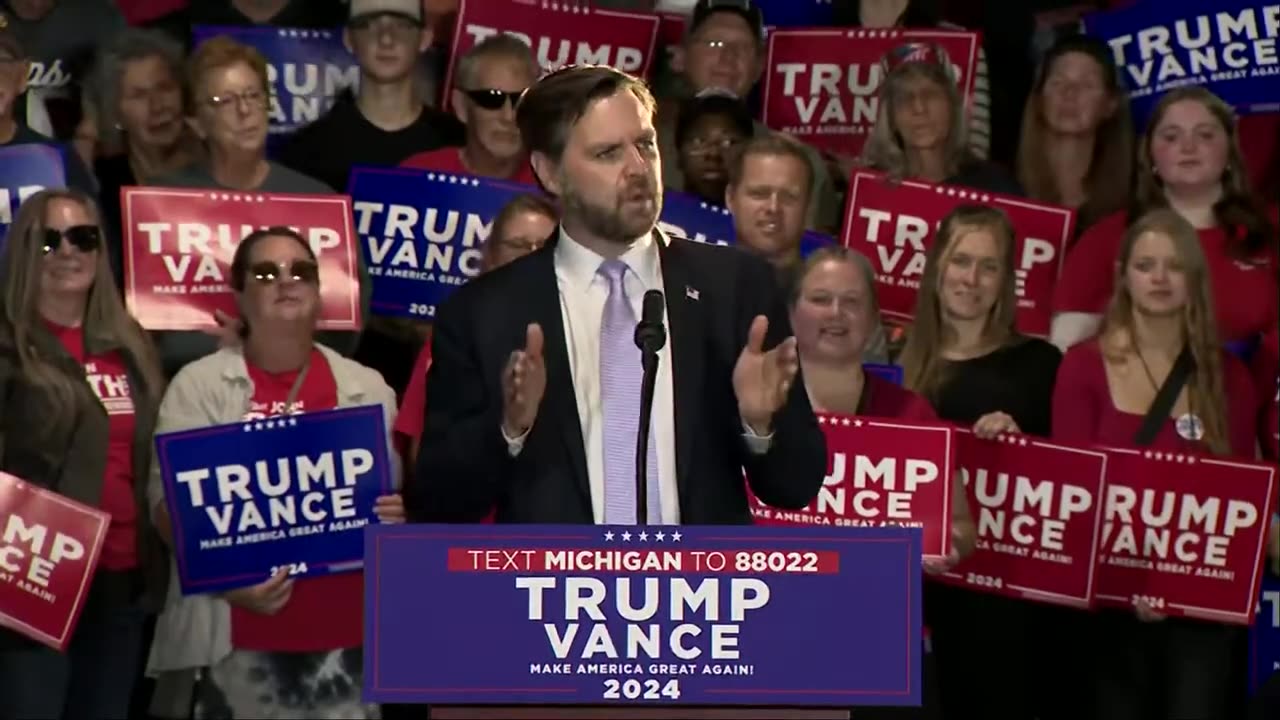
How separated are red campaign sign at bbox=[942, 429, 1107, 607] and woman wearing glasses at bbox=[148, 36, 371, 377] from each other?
6.25 feet

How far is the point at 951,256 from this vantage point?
6.56 meters

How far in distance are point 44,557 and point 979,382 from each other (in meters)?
2.44

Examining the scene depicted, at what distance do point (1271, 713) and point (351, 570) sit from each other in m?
2.57

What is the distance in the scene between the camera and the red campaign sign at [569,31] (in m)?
7.80

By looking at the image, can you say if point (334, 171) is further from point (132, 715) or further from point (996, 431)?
point (996, 431)

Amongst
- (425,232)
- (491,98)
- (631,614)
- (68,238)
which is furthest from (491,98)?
(631,614)

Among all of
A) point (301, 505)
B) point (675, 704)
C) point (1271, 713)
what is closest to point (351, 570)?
point (301, 505)

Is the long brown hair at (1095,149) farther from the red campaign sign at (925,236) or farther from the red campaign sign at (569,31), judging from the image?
the red campaign sign at (569,31)

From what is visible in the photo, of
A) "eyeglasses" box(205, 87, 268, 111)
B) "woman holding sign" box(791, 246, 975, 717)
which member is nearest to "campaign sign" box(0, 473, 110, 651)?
"eyeglasses" box(205, 87, 268, 111)

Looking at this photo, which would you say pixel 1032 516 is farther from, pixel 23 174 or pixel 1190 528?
pixel 23 174

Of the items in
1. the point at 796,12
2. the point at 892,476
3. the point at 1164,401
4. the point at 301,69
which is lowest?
the point at 892,476

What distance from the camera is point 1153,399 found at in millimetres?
6344

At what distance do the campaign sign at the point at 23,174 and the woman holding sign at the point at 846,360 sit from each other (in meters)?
2.19

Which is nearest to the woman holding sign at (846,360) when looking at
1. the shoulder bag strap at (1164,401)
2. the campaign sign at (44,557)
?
the shoulder bag strap at (1164,401)
